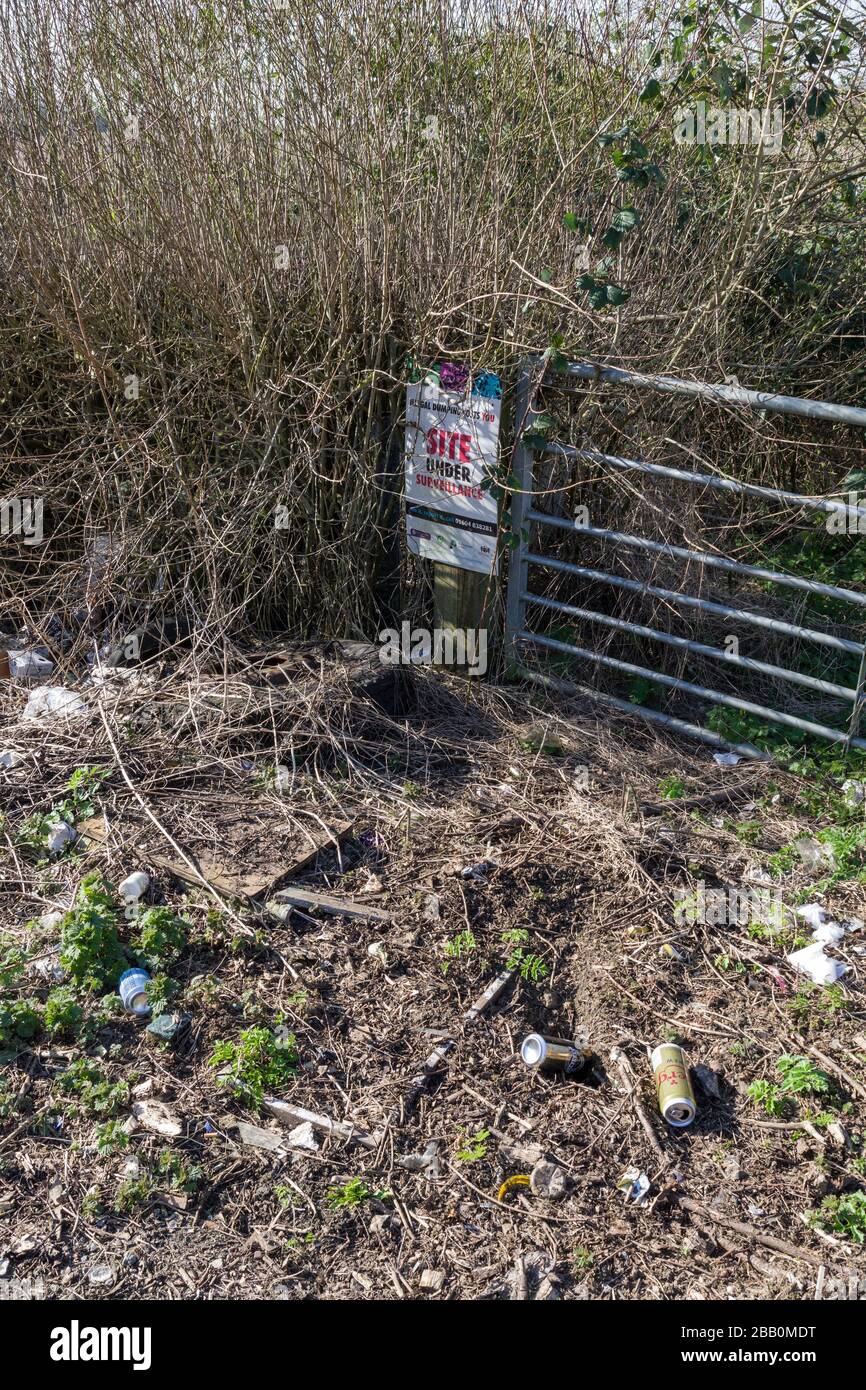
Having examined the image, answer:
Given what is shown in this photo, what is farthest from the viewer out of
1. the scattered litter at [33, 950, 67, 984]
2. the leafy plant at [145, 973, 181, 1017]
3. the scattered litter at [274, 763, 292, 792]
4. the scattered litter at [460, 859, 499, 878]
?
the scattered litter at [274, 763, 292, 792]

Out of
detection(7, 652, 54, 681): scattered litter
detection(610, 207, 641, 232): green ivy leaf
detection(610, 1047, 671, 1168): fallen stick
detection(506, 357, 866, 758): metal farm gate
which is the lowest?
detection(610, 1047, 671, 1168): fallen stick

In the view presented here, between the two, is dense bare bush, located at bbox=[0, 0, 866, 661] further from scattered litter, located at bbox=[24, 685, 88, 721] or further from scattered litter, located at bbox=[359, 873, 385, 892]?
scattered litter, located at bbox=[359, 873, 385, 892]

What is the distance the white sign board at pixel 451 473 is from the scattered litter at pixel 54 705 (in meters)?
1.69

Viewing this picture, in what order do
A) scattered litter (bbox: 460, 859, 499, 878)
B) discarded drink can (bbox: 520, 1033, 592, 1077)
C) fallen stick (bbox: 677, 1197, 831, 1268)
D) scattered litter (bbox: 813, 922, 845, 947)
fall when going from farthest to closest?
1. scattered litter (bbox: 460, 859, 499, 878)
2. scattered litter (bbox: 813, 922, 845, 947)
3. discarded drink can (bbox: 520, 1033, 592, 1077)
4. fallen stick (bbox: 677, 1197, 831, 1268)

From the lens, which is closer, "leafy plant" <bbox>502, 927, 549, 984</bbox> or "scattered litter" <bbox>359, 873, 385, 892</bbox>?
"leafy plant" <bbox>502, 927, 549, 984</bbox>

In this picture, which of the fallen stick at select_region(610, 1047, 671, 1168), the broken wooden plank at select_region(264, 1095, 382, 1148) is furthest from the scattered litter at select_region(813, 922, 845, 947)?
the broken wooden plank at select_region(264, 1095, 382, 1148)

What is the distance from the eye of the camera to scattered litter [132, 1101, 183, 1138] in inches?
112

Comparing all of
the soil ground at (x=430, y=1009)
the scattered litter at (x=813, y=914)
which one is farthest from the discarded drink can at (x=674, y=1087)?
the scattered litter at (x=813, y=914)

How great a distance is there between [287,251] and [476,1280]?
13.9 ft

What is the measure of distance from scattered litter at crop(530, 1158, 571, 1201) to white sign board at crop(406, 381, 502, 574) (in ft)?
9.18

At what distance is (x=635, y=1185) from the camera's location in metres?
2.74

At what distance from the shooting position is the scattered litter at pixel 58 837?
13.0 feet

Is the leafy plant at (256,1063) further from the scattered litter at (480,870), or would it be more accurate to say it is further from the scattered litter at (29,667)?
the scattered litter at (29,667)

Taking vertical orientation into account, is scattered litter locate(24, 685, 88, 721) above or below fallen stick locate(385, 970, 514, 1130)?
above
